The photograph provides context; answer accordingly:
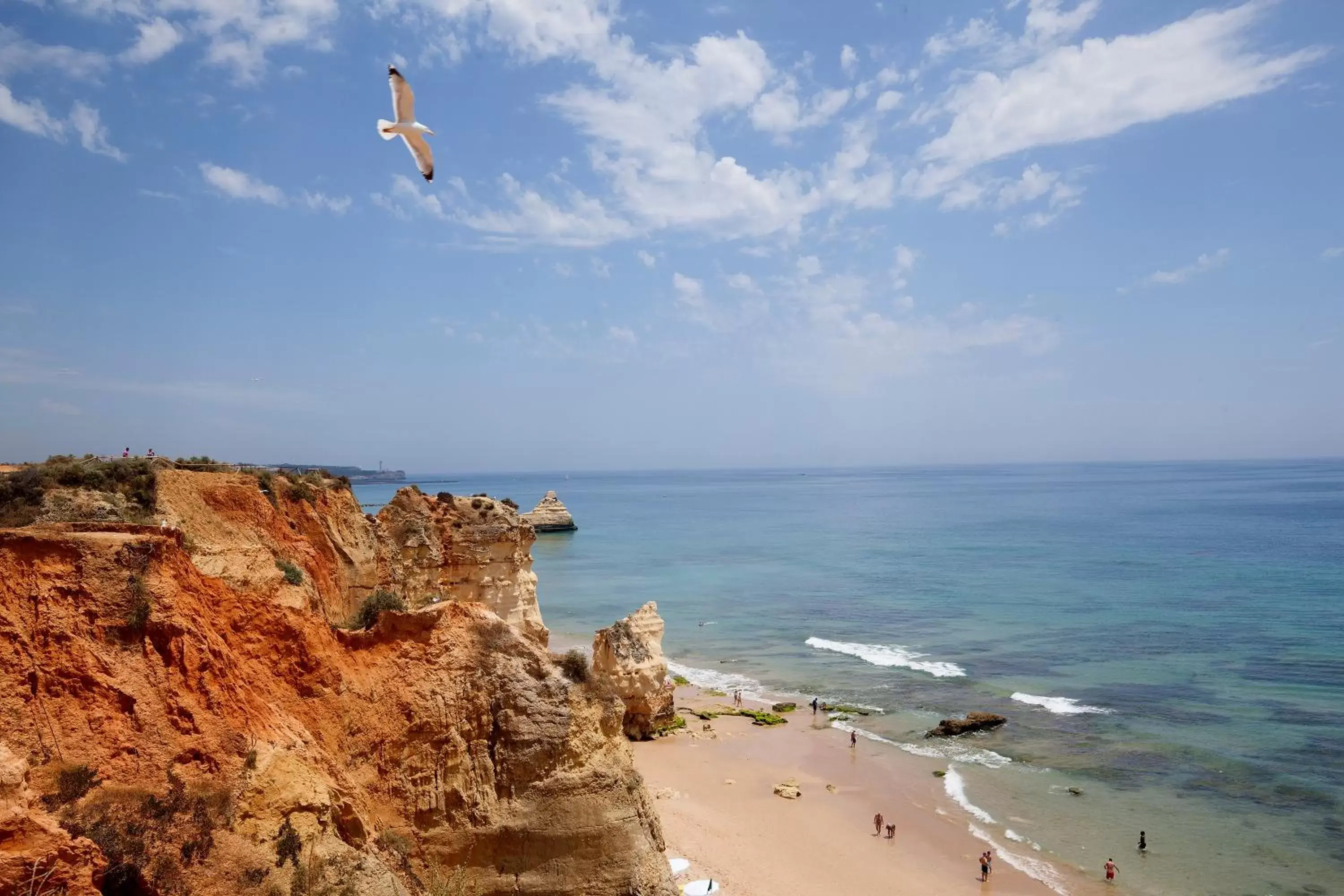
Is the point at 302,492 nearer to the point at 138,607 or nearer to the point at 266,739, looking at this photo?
the point at 138,607

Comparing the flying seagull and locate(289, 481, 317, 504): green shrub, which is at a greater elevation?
the flying seagull

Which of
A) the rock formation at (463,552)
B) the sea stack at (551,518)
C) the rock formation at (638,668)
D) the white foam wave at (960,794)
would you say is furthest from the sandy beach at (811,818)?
the sea stack at (551,518)

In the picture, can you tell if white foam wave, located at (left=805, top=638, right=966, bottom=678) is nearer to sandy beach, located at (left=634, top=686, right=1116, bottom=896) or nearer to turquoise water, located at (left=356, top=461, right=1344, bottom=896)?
turquoise water, located at (left=356, top=461, right=1344, bottom=896)

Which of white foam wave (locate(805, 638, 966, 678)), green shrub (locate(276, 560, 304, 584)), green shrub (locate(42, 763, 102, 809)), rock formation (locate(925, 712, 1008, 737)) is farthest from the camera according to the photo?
white foam wave (locate(805, 638, 966, 678))

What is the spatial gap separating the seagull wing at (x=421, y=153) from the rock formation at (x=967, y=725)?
97.3 ft

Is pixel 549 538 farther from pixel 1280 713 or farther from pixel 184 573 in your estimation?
pixel 184 573

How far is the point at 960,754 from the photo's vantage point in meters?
30.7

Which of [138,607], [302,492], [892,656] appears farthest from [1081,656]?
[138,607]

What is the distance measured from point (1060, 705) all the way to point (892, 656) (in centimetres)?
1114

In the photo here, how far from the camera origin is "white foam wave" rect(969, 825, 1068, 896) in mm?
21266

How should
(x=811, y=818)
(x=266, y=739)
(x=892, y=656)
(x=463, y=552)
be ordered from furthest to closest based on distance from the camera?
(x=892, y=656), (x=463, y=552), (x=811, y=818), (x=266, y=739)

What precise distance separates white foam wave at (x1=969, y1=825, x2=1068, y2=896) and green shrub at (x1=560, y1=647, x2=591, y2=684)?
1543cm

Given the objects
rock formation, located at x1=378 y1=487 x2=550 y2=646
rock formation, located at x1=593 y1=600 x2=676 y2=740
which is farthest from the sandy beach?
rock formation, located at x1=378 y1=487 x2=550 y2=646

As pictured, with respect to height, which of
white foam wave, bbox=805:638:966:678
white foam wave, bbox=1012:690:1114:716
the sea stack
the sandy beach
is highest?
the sea stack
